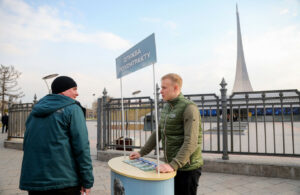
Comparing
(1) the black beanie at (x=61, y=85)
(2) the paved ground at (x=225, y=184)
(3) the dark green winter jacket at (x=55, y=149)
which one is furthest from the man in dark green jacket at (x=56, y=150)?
(2) the paved ground at (x=225, y=184)

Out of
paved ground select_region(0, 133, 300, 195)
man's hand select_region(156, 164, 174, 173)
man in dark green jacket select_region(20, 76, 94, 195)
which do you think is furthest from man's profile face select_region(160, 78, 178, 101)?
paved ground select_region(0, 133, 300, 195)

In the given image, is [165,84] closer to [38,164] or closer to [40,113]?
[40,113]

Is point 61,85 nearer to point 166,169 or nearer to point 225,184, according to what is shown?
point 166,169

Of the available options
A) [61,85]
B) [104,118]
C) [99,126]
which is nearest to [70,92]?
[61,85]

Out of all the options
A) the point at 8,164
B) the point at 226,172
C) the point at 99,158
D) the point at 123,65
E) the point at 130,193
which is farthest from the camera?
the point at 99,158

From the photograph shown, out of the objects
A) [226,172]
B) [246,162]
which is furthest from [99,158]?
[246,162]

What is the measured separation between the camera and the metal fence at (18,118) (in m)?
9.06

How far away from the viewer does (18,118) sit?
366 inches

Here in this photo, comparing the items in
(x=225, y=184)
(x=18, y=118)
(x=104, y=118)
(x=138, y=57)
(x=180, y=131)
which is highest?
(x=138, y=57)

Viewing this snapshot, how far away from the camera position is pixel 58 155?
173 centimetres

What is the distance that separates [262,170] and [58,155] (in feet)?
15.7

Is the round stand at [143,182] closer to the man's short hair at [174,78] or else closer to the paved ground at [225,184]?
the man's short hair at [174,78]

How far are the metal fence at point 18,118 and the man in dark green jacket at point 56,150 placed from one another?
8.48m

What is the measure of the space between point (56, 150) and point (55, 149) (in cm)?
1
